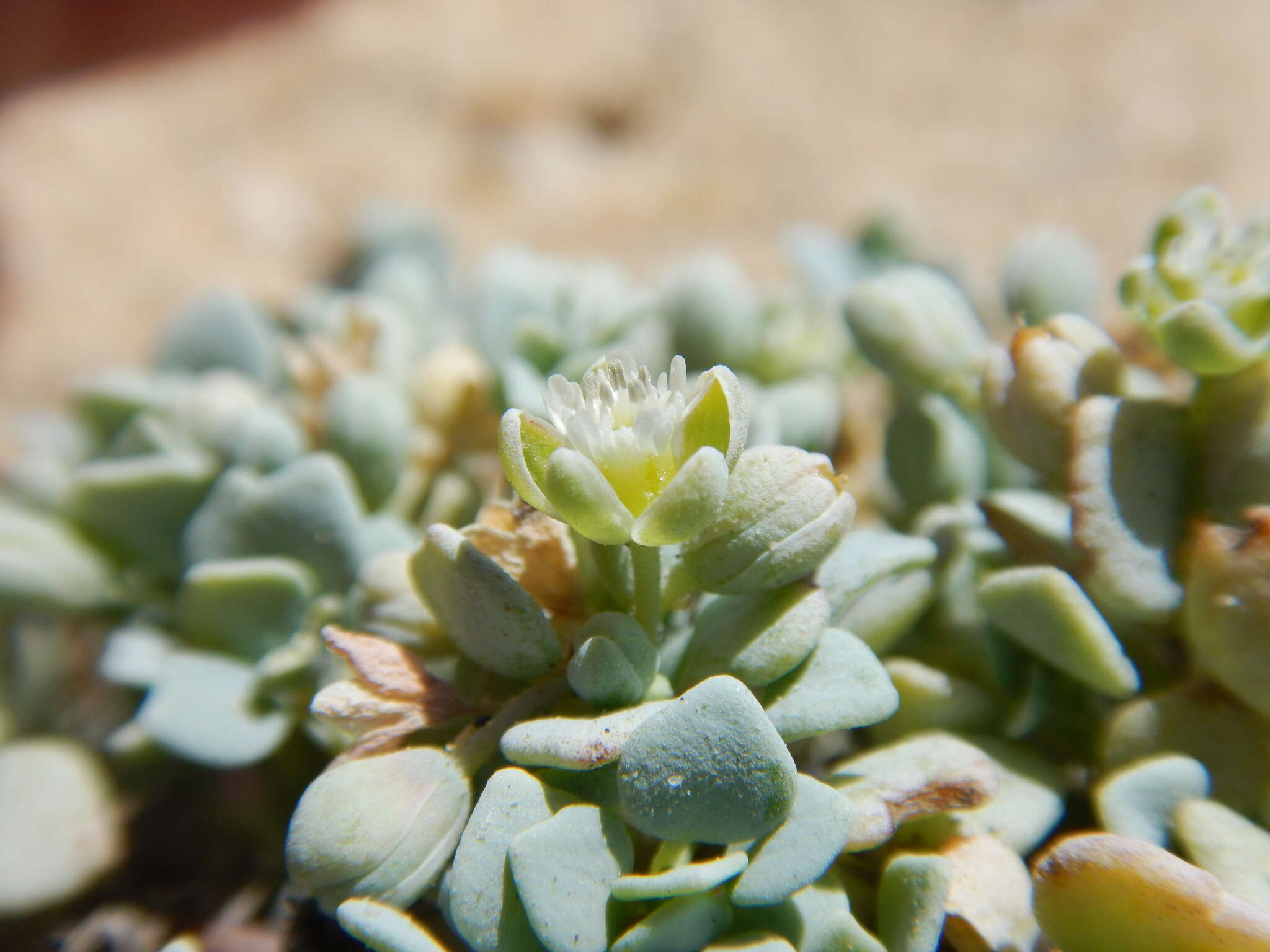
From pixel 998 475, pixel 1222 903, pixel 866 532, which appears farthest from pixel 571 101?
pixel 1222 903

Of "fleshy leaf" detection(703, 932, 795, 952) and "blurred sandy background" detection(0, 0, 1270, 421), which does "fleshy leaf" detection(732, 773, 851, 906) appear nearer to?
"fleshy leaf" detection(703, 932, 795, 952)

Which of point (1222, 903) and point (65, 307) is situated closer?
point (1222, 903)

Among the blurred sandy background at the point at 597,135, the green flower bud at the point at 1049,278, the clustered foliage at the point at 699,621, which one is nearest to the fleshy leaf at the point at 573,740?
the clustered foliage at the point at 699,621

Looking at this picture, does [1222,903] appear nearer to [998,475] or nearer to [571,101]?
[998,475]

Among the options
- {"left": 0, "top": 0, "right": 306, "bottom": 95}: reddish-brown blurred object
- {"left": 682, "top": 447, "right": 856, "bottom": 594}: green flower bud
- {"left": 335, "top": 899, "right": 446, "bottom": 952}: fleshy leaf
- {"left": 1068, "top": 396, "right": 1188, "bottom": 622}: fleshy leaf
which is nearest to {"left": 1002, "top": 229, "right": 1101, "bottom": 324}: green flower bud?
{"left": 1068, "top": 396, "right": 1188, "bottom": 622}: fleshy leaf

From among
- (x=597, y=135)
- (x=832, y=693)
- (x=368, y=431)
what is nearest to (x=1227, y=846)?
(x=832, y=693)
